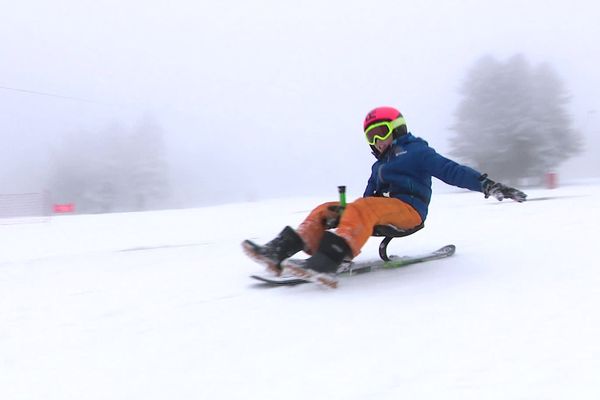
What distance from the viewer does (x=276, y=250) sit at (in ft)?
10.7

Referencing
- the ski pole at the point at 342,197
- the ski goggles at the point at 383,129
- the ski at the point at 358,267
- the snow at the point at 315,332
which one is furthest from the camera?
the ski goggles at the point at 383,129

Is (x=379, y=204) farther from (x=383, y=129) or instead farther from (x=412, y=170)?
(x=383, y=129)

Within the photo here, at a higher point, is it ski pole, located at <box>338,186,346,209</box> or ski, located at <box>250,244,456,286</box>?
ski pole, located at <box>338,186,346,209</box>

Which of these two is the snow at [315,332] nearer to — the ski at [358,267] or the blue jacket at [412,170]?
the ski at [358,267]

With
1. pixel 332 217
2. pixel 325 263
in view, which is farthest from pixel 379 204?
pixel 325 263

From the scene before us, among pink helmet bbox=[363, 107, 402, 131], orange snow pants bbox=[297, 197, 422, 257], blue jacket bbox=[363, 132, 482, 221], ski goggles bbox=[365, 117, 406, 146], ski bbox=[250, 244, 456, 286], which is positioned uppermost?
pink helmet bbox=[363, 107, 402, 131]

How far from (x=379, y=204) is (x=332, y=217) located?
Answer: 404mm

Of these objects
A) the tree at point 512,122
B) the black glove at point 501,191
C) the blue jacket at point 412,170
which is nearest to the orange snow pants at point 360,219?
the blue jacket at point 412,170

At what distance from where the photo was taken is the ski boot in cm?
290

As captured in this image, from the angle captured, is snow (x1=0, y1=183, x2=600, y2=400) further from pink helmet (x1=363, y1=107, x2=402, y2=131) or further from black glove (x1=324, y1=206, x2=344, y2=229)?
pink helmet (x1=363, y1=107, x2=402, y2=131)

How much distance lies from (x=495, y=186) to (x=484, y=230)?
2.80 metres

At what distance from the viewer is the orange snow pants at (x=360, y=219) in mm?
3047

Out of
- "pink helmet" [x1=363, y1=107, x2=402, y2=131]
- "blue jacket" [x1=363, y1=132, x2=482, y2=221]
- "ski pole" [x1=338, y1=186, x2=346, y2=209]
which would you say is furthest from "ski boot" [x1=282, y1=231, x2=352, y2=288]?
"pink helmet" [x1=363, y1=107, x2=402, y2=131]

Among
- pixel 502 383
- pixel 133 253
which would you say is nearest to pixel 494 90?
pixel 133 253
